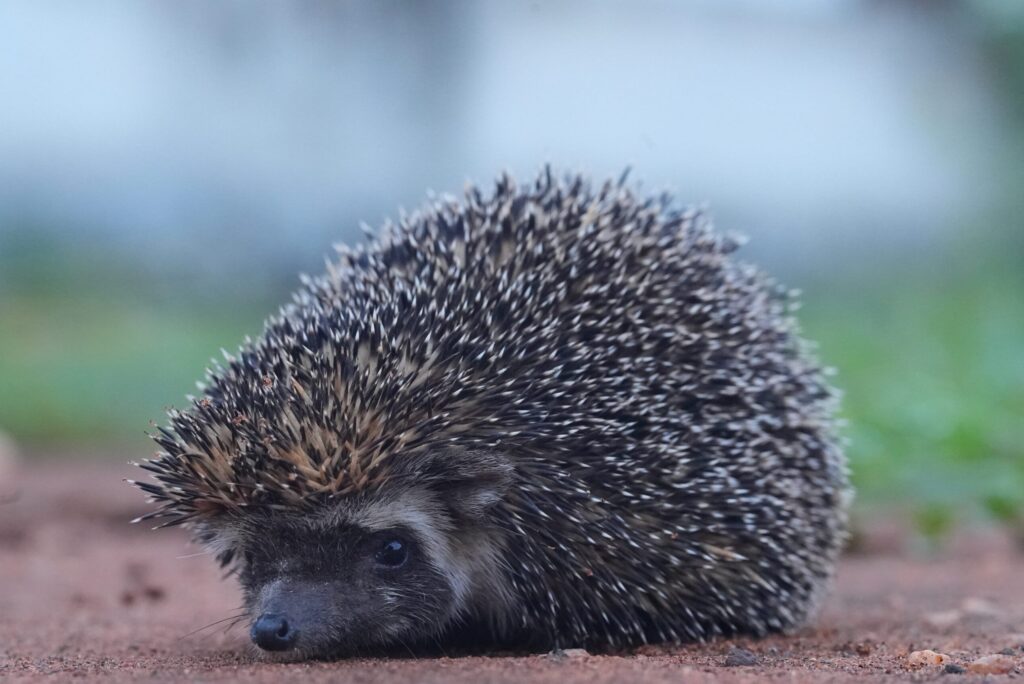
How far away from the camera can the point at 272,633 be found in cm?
493

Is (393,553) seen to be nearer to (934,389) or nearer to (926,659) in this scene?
(926,659)

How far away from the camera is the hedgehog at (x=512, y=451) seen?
5207 mm

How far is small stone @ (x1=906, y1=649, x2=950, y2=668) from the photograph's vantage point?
16.6ft

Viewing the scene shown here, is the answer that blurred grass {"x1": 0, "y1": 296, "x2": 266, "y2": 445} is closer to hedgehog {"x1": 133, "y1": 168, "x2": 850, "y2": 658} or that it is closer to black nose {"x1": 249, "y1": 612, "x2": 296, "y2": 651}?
hedgehog {"x1": 133, "y1": 168, "x2": 850, "y2": 658}

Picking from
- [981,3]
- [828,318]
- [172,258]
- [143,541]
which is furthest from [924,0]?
[143,541]

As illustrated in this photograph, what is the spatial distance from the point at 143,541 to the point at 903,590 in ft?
19.3

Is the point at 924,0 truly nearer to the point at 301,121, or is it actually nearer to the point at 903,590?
the point at 301,121

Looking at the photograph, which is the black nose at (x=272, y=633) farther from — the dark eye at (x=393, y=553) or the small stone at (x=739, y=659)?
the small stone at (x=739, y=659)

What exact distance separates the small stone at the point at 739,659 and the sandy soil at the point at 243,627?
27 mm

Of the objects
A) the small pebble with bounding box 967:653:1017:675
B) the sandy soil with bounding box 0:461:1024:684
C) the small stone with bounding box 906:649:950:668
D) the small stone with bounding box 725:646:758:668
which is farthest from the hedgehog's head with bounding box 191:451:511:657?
the small pebble with bounding box 967:653:1017:675

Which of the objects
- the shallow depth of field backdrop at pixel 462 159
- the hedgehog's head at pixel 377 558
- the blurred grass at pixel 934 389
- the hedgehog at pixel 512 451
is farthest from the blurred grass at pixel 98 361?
the hedgehog's head at pixel 377 558

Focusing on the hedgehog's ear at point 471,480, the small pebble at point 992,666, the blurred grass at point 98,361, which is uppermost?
the blurred grass at point 98,361

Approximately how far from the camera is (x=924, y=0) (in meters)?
21.0

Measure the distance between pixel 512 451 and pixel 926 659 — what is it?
1.81 metres
